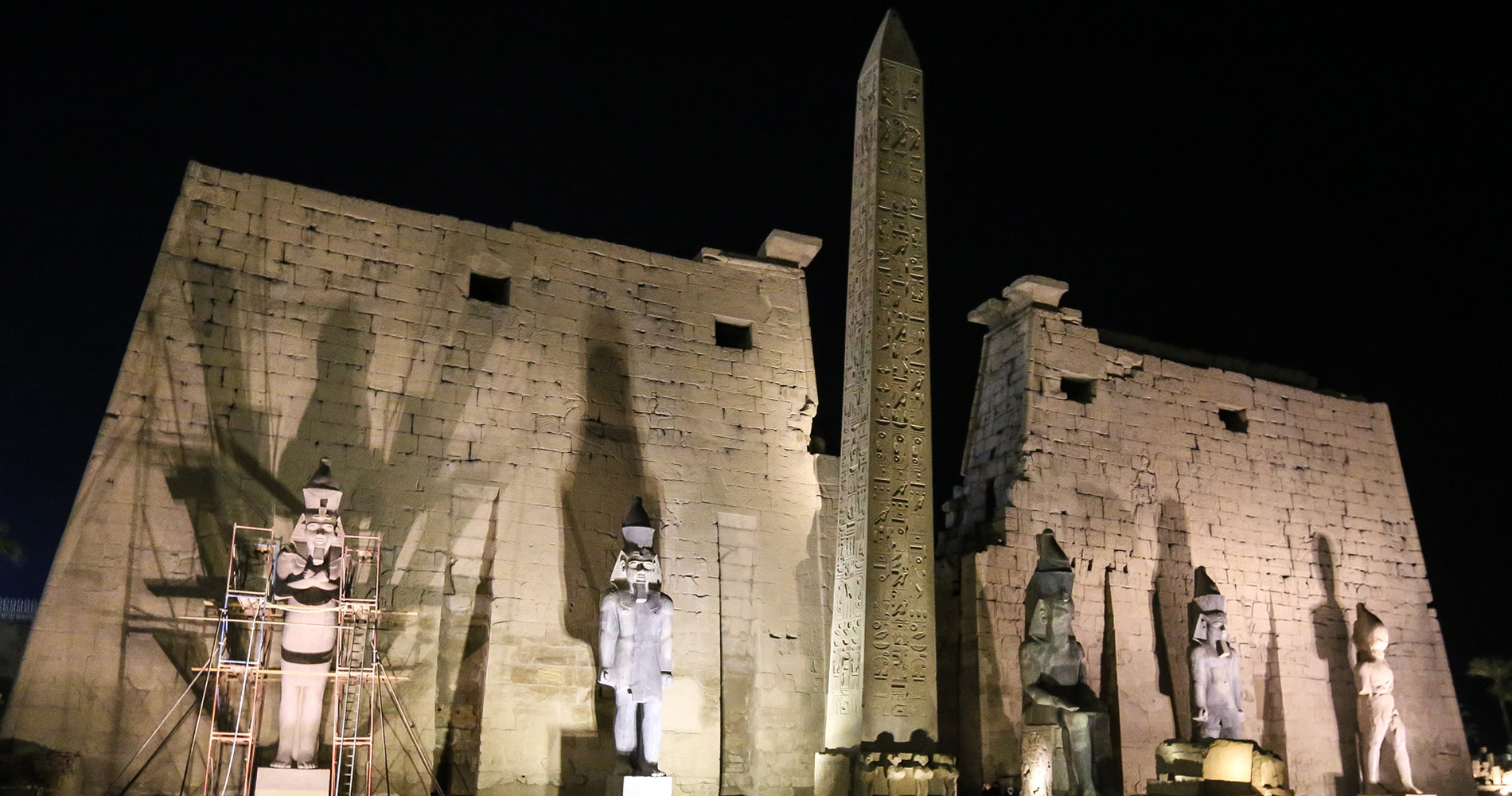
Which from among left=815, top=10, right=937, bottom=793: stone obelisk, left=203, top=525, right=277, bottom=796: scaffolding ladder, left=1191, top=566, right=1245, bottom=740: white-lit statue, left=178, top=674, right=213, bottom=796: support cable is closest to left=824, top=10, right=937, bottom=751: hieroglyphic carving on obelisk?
left=815, top=10, right=937, bottom=793: stone obelisk

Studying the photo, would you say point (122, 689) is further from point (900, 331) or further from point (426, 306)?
point (900, 331)

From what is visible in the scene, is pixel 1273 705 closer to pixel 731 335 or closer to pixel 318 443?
pixel 731 335

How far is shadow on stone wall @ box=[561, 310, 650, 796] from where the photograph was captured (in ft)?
33.7

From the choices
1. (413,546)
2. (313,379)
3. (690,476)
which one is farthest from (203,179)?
(690,476)

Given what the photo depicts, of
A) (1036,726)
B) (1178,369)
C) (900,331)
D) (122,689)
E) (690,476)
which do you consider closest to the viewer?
(122,689)

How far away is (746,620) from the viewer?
36.7 feet

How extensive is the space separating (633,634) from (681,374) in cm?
314

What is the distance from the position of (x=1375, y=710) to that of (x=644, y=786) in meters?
8.11

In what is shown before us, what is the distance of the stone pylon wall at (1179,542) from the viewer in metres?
12.7

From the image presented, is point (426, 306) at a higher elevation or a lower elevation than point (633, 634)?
higher

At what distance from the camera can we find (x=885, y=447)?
9266 mm

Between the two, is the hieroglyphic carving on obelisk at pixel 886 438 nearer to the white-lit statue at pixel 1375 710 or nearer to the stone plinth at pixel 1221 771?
the stone plinth at pixel 1221 771

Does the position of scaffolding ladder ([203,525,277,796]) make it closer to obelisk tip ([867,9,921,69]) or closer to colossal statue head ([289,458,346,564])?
colossal statue head ([289,458,346,564])

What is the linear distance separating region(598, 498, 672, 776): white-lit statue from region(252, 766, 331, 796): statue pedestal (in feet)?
6.50
